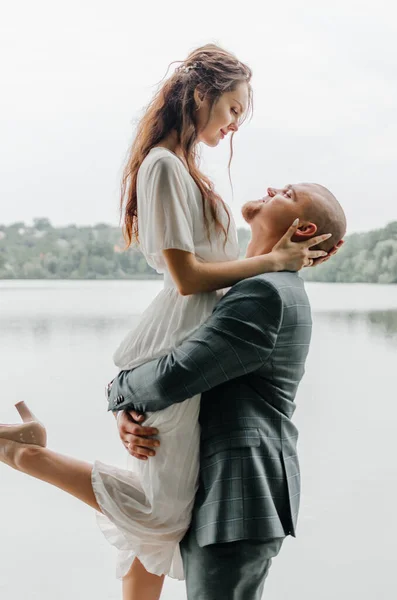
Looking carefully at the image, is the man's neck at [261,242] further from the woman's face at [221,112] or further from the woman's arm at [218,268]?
the woman's face at [221,112]

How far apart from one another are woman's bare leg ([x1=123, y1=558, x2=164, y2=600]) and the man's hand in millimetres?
280

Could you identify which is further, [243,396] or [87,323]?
[87,323]

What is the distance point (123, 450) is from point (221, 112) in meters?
1.35

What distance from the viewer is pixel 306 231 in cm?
154

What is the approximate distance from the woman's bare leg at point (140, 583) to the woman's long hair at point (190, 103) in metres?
0.72

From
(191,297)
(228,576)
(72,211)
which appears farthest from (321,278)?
(228,576)

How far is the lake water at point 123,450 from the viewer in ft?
7.40

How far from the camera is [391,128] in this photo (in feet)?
8.64

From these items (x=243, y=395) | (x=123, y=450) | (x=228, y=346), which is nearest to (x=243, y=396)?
(x=243, y=395)

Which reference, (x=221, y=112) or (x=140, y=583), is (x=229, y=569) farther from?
(x=221, y=112)

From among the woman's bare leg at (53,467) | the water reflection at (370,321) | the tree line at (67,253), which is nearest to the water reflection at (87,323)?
the water reflection at (370,321)

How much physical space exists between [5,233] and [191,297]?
4.12 ft

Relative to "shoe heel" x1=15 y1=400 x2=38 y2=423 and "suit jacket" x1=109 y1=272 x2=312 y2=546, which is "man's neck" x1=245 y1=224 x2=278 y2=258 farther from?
"shoe heel" x1=15 y1=400 x2=38 y2=423

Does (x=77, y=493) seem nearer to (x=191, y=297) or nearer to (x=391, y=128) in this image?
(x=191, y=297)
